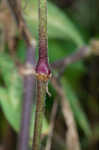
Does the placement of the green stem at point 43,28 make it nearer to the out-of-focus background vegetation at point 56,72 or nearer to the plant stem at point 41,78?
the plant stem at point 41,78

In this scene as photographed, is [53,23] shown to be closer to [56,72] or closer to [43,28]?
[56,72]

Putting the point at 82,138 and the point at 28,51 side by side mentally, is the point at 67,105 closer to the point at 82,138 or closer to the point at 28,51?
the point at 28,51

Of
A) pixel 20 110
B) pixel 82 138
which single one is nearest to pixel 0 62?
pixel 20 110

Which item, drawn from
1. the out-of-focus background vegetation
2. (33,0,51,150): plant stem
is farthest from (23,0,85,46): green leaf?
(33,0,51,150): plant stem

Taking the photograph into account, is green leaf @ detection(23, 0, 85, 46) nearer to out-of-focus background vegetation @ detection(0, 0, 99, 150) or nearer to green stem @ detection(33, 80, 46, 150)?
out-of-focus background vegetation @ detection(0, 0, 99, 150)

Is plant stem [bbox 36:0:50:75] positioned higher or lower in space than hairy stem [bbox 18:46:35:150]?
higher

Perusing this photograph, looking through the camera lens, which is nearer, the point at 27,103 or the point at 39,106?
the point at 39,106

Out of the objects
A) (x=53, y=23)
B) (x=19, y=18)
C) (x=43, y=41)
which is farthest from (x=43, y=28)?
(x=53, y=23)
